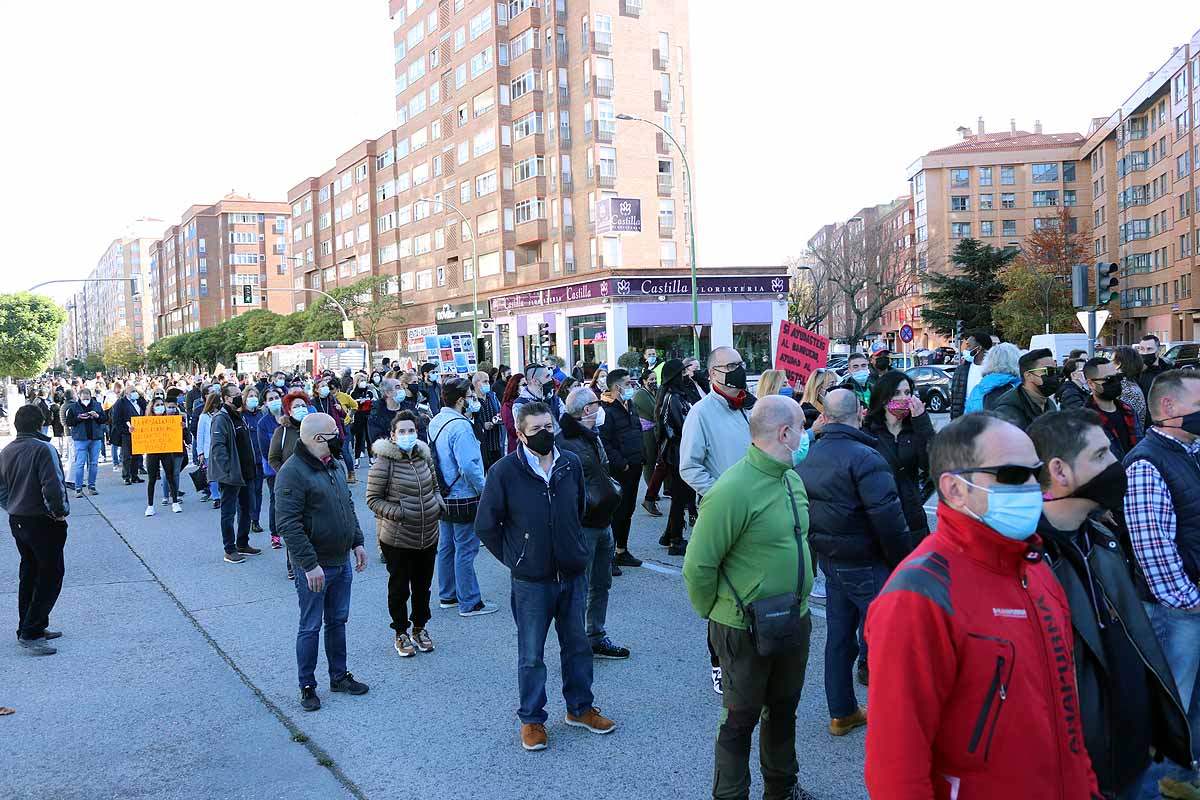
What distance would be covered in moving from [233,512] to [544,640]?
628 cm

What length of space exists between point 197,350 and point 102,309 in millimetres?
117833

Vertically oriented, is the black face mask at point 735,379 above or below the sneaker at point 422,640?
above

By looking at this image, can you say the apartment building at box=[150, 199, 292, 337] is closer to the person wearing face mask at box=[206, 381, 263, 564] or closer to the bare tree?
the bare tree

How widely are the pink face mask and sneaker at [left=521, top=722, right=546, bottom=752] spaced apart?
117 inches

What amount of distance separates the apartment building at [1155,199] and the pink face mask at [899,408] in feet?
198

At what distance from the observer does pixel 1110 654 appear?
102 inches

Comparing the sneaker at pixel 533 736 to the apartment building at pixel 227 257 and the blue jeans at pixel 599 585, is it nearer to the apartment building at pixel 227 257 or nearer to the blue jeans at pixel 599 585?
the blue jeans at pixel 599 585

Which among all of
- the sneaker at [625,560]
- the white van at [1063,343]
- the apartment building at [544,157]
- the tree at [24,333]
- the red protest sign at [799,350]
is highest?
the apartment building at [544,157]

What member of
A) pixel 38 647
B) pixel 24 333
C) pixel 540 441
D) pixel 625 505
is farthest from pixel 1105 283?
pixel 24 333

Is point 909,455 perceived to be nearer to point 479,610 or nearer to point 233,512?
point 479,610

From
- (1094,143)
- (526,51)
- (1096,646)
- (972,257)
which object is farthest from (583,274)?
(1094,143)

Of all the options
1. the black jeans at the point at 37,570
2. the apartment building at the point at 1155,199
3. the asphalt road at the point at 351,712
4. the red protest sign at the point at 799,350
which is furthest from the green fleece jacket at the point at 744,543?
the apartment building at the point at 1155,199

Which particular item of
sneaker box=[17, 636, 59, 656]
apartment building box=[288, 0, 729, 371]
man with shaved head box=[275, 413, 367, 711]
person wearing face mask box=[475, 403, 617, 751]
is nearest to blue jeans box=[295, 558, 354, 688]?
man with shaved head box=[275, 413, 367, 711]

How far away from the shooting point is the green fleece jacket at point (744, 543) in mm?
3830
